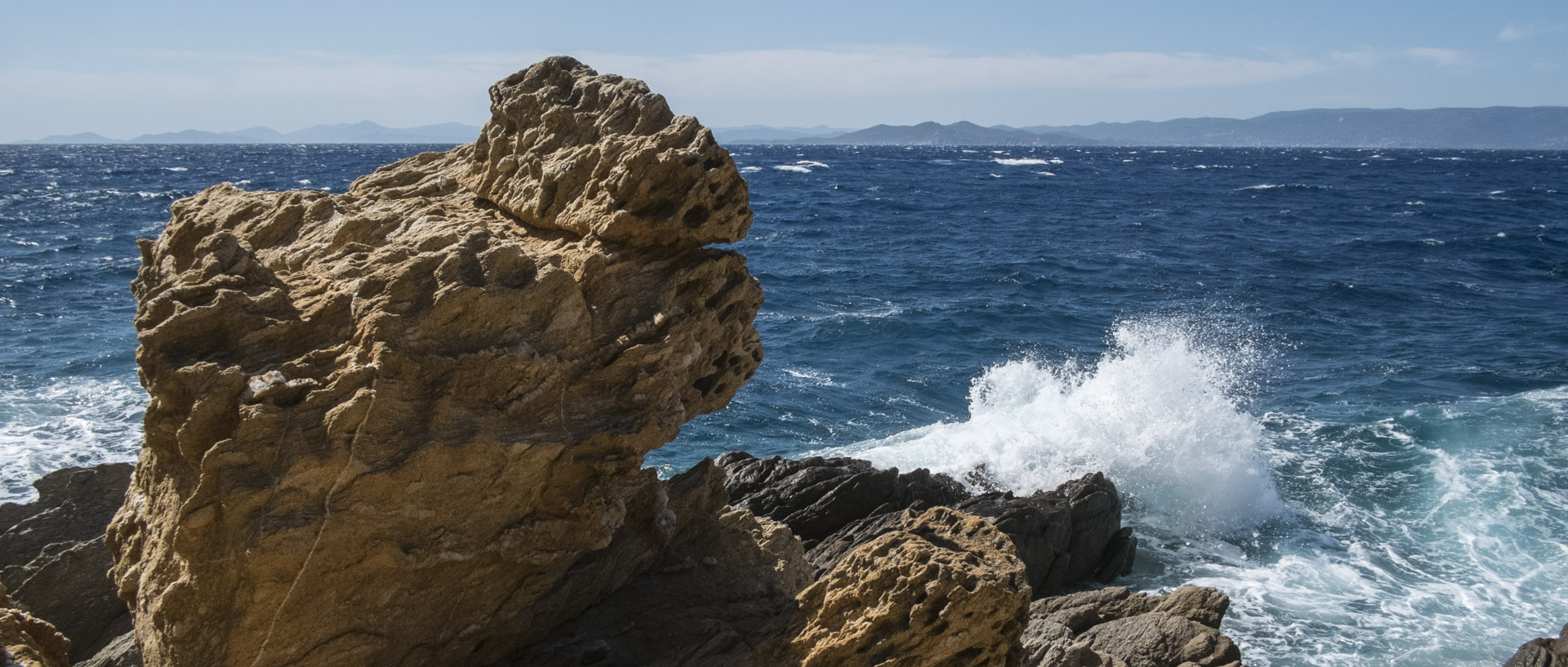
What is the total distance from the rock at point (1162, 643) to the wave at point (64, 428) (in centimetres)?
1187

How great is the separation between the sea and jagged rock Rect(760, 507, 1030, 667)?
234 inches

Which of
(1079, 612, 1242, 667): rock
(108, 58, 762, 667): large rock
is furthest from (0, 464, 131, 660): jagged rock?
(1079, 612, 1242, 667): rock

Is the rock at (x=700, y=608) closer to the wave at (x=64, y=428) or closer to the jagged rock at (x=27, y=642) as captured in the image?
the jagged rock at (x=27, y=642)

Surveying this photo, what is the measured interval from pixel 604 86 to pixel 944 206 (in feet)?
157

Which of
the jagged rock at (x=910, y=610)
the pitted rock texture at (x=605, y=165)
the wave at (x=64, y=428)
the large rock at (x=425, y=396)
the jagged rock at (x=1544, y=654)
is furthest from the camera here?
the wave at (x=64, y=428)

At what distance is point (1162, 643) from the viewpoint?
27.8 ft

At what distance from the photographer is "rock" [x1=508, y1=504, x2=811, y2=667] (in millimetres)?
6203

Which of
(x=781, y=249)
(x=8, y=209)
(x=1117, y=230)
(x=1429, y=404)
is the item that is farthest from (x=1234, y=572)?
(x=8, y=209)

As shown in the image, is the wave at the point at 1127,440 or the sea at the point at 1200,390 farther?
the wave at the point at 1127,440

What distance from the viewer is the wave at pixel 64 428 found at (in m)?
13.5

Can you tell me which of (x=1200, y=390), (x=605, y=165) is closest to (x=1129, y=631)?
(x=605, y=165)

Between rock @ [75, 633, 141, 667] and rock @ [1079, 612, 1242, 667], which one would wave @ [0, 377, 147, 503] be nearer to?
rock @ [75, 633, 141, 667]

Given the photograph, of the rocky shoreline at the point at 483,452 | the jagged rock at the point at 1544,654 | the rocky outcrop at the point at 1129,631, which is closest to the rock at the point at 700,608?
the rocky shoreline at the point at 483,452

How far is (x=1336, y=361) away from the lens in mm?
22359
